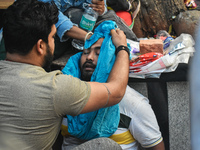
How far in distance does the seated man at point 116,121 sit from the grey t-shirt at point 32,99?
0.65m

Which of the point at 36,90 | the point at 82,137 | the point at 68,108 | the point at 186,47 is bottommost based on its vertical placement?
the point at 82,137

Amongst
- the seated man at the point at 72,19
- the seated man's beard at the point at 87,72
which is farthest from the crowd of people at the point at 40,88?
the seated man at the point at 72,19

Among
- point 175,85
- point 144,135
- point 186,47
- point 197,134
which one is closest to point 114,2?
point 186,47

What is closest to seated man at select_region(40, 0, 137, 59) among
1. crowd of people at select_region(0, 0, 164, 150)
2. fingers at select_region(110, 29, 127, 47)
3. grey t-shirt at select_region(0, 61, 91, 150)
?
fingers at select_region(110, 29, 127, 47)

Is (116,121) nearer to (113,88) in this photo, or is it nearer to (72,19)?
(113,88)

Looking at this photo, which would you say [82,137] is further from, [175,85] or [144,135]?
[175,85]

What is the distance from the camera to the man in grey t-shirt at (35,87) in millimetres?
1345

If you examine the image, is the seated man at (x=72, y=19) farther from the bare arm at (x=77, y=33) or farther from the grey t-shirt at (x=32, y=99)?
the grey t-shirt at (x=32, y=99)

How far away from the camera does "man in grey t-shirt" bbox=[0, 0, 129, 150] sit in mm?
1345

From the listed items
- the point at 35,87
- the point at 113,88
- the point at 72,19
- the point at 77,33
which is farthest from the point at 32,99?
the point at 72,19

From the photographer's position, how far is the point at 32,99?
1.34 metres

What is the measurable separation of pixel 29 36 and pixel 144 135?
4.12ft

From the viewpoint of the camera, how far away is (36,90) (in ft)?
4.41

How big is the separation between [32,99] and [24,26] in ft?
1.45
